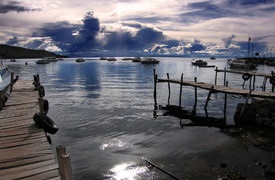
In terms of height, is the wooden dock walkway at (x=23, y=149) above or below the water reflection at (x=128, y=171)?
above

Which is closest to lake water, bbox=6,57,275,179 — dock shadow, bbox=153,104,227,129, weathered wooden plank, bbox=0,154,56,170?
dock shadow, bbox=153,104,227,129

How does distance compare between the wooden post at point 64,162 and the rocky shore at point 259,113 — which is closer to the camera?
the wooden post at point 64,162

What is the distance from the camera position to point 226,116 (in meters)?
24.1

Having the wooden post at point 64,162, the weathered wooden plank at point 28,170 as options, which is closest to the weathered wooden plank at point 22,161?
the weathered wooden plank at point 28,170

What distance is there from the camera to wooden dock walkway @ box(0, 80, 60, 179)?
7293mm

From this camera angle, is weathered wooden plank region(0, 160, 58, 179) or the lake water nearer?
weathered wooden plank region(0, 160, 58, 179)

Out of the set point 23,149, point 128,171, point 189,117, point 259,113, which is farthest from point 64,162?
point 259,113

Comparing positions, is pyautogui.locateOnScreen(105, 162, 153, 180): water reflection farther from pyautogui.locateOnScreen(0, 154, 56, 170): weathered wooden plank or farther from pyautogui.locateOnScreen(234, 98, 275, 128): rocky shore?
pyautogui.locateOnScreen(234, 98, 275, 128): rocky shore

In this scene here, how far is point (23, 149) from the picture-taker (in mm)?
9156

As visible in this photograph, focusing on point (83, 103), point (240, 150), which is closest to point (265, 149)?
point (240, 150)

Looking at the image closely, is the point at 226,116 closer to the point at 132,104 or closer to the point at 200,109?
the point at 200,109

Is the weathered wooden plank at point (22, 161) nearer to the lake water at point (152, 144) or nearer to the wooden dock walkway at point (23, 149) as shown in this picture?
the wooden dock walkway at point (23, 149)

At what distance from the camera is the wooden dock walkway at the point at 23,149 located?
287 inches

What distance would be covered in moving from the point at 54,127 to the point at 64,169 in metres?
7.23
